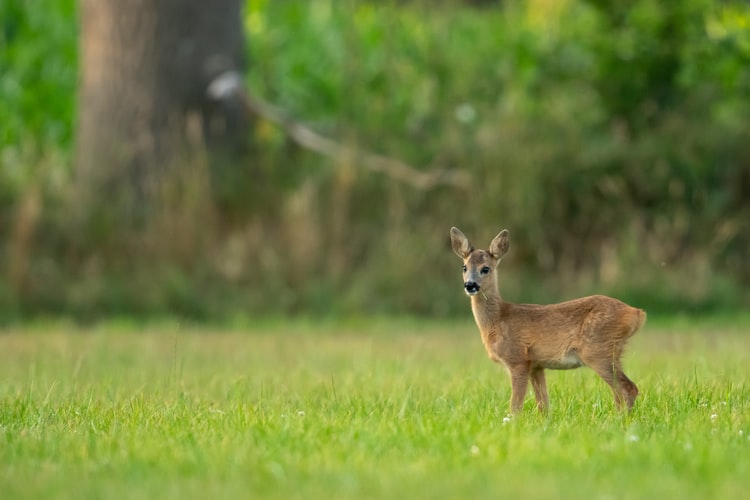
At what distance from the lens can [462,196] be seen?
15367 mm

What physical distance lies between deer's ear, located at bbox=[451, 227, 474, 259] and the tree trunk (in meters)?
7.30

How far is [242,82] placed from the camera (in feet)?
52.0

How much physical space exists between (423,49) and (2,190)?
5.78 m

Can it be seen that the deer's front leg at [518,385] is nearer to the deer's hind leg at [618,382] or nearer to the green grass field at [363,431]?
the green grass field at [363,431]

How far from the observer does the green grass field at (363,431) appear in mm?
5473

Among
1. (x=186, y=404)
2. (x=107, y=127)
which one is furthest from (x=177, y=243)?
(x=186, y=404)

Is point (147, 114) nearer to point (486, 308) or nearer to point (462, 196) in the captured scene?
point (462, 196)

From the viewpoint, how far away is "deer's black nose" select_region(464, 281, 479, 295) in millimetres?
7648

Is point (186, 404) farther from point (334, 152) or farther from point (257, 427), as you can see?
point (334, 152)

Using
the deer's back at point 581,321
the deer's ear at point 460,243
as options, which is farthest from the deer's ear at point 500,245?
the deer's back at point 581,321

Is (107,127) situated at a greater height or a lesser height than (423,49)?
lesser

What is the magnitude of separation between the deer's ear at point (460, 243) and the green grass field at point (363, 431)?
84 cm

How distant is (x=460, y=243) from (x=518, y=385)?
3.40 feet

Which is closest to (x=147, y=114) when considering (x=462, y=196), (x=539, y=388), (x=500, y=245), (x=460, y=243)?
(x=462, y=196)
